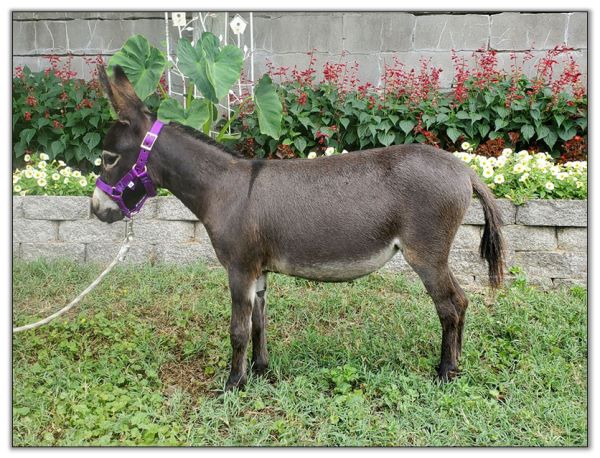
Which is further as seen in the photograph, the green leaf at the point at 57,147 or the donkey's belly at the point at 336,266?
the green leaf at the point at 57,147

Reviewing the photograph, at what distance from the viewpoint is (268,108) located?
4875 millimetres

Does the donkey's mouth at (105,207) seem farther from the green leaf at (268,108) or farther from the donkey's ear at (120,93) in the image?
the green leaf at (268,108)

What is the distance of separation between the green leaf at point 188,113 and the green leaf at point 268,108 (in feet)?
1.60

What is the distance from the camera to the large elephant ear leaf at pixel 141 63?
4844 mm

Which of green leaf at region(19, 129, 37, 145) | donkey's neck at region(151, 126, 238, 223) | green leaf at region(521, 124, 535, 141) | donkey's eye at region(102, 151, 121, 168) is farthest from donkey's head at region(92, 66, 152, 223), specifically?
green leaf at region(521, 124, 535, 141)

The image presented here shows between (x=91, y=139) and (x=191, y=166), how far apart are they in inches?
126

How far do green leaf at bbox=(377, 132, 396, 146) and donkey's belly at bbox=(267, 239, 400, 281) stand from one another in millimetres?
2590

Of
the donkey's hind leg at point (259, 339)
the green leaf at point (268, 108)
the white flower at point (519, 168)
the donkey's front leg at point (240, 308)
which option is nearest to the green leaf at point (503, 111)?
the white flower at point (519, 168)

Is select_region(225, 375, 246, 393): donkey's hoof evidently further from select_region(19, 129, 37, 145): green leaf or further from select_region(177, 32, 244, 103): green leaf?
select_region(19, 129, 37, 145): green leaf

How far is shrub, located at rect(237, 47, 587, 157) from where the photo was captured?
5.66 metres

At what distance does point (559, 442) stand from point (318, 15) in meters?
4.88

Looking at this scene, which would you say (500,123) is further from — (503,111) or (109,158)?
(109,158)

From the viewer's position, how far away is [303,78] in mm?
6184

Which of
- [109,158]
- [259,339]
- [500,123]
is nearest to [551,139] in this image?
[500,123]
